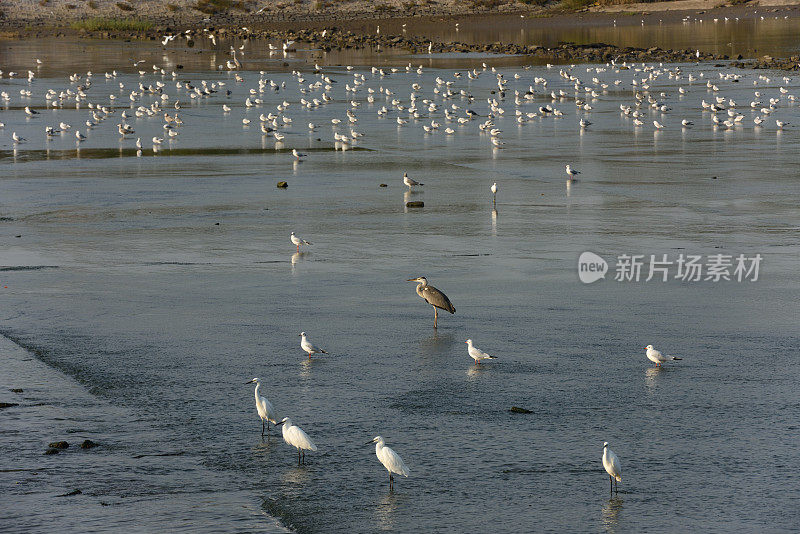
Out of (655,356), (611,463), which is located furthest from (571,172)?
(611,463)

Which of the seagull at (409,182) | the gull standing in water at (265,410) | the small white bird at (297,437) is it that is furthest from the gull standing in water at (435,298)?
the seagull at (409,182)

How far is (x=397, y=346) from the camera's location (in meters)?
14.5

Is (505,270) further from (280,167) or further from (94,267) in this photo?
(280,167)

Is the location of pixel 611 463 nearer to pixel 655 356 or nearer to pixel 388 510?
pixel 388 510

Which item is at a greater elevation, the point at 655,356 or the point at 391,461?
the point at 655,356

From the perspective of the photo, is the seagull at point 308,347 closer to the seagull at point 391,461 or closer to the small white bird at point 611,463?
the seagull at point 391,461

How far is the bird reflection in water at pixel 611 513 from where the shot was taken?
9.46 m

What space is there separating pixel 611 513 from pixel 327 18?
374 feet

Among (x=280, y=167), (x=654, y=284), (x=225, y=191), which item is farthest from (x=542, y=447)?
(x=280, y=167)

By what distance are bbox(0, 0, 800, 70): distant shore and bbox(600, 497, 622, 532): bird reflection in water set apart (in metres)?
75.1

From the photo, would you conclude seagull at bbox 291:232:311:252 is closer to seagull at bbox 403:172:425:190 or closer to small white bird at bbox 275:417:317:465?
seagull at bbox 403:172:425:190

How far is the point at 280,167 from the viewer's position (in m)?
30.5

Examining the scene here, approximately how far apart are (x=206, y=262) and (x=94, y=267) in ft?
5.81

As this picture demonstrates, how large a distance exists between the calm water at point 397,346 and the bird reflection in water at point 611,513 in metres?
0.03
